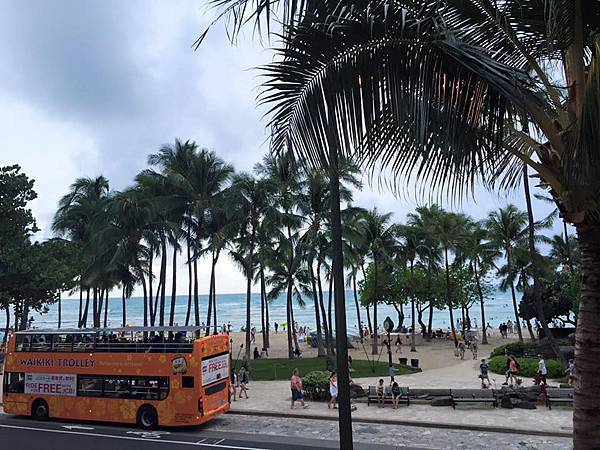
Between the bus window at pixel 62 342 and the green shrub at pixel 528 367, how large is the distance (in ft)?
74.5

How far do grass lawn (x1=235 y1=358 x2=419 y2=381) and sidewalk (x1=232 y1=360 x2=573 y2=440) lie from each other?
2674mm

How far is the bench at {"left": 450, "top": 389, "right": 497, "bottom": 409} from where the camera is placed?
19.2m

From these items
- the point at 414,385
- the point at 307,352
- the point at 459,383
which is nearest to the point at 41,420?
the point at 414,385

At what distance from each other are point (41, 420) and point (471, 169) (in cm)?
2268

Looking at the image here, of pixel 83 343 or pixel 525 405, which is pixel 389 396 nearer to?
pixel 525 405

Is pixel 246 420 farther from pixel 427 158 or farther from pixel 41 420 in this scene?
pixel 427 158

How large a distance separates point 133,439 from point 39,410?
634cm

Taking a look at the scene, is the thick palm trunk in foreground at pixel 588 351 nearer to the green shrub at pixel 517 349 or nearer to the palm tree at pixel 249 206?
the palm tree at pixel 249 206

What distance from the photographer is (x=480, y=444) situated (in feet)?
49.0

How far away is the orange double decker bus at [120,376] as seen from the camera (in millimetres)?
17828

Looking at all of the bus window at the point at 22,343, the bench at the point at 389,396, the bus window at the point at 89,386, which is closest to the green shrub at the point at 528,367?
the bench at the point at 389,396

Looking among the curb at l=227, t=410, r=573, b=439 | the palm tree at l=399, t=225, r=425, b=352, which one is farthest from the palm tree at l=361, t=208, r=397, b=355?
the curb at l=227, t=410, r=573, b=439

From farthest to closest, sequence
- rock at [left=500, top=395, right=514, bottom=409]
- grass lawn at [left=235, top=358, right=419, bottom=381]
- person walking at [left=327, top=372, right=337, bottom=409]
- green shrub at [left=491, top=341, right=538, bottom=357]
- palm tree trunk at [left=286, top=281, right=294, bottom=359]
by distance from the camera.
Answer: palm tree trunk at [left=286, top=281, right=294, bottom=359]
green shrub at [left=491, top=341, right=538, bottom=357]
grass lawn at [left=235, top=358, right=419, bottom=381]
person walking at [left=327, top=372, right=337, bottom=409]
rock at [left=500, top=395, right=514, bottom=409]

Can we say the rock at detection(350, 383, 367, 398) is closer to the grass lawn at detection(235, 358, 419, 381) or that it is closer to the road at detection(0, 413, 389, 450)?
the road at detection(0, 413, 389, 450)
